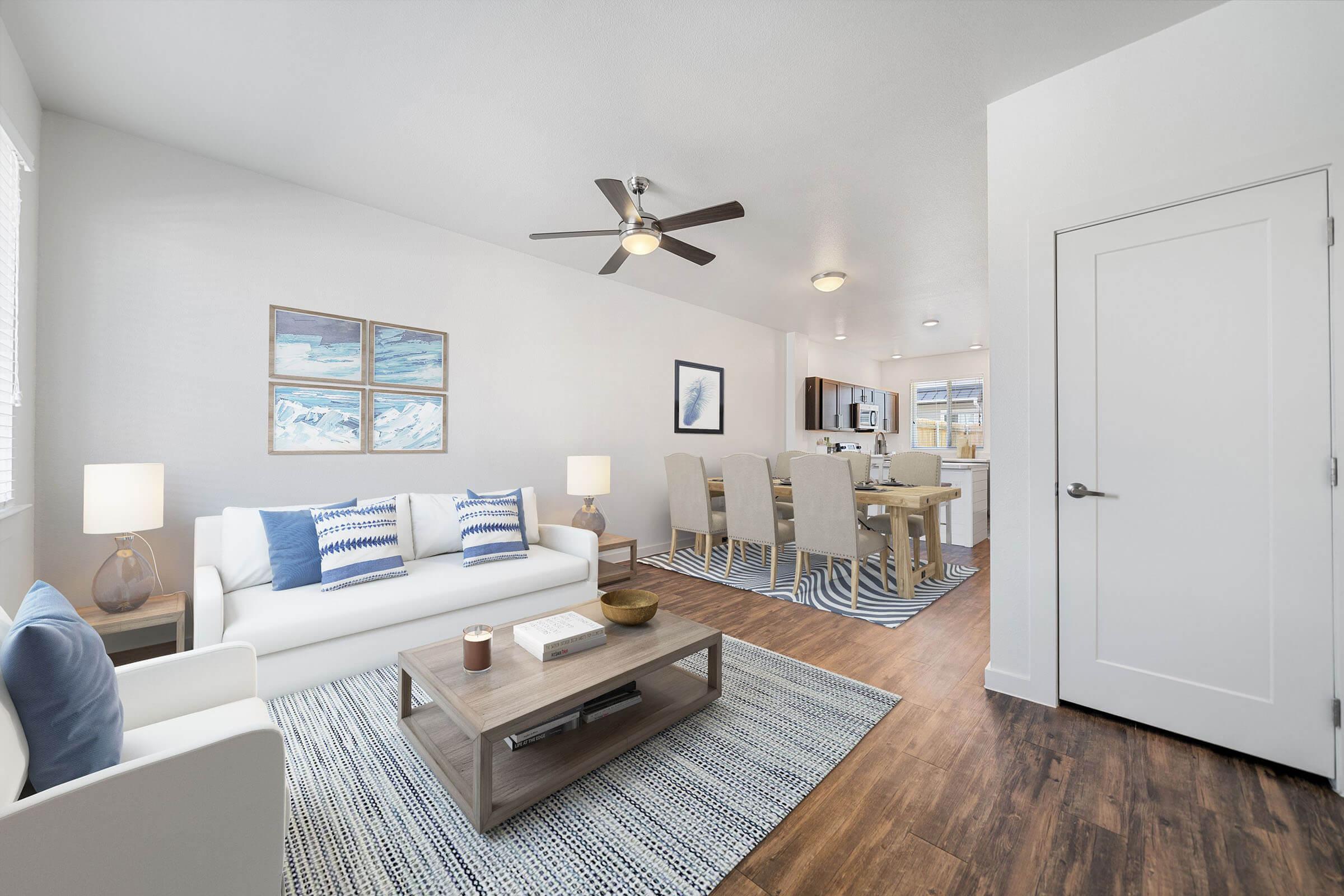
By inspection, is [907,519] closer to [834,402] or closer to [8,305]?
[834,402]

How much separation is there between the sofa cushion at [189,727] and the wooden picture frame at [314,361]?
2.14 m

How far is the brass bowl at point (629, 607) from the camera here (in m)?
2.05

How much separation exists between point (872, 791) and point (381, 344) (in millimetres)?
3514

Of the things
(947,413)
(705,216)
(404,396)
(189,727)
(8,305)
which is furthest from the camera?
(947,413)

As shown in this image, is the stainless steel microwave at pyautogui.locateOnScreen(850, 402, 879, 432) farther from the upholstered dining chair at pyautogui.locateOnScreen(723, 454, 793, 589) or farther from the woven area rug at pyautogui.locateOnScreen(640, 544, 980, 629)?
the upholstered dining chair at pyautogui.locateOnScreen(723, 454, 793, 589)

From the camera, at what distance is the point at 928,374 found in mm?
8320

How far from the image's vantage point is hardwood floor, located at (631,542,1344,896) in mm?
1304

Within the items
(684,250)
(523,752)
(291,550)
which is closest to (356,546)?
(291,550)

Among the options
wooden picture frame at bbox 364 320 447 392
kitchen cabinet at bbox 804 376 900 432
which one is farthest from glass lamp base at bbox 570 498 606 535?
kitchen cabinet at bbox 804 376 900 432

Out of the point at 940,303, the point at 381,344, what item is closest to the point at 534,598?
the point at 381,344

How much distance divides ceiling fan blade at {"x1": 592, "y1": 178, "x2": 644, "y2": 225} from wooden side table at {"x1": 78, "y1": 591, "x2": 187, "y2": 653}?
260 centimetres

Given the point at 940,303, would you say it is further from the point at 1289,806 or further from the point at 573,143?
the point at 1289,806

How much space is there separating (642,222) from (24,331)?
274 cm

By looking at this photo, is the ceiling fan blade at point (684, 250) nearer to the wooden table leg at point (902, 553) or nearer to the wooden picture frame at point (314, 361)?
the wooden picture frame at point (314, 361)
